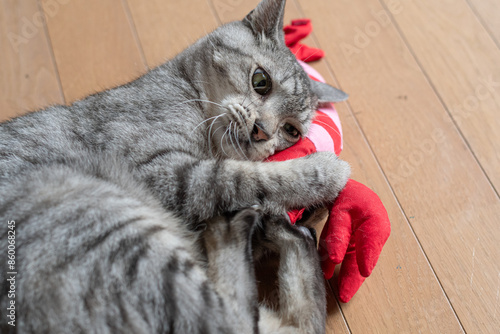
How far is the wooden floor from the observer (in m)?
1.58

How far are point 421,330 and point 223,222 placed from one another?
0.87 meters

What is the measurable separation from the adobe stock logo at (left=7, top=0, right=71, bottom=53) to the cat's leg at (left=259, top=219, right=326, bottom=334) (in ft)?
5.86

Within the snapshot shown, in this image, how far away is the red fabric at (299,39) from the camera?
6.81ft

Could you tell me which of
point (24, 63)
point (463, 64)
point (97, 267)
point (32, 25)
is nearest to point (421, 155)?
point (463, 64)

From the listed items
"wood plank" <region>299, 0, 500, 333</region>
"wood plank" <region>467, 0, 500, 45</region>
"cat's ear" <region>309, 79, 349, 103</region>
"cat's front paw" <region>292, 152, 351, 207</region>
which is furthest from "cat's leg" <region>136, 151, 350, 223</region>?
"wood plank" <region>467, 0, 500, 45</region>

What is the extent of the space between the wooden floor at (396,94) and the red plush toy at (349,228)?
150mm

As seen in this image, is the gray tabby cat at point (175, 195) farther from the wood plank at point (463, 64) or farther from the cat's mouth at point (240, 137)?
the wood plank at point (463, 64)

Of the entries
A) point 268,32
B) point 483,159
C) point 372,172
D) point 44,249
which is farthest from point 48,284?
point 483,159

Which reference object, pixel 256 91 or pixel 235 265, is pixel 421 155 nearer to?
pixel 256 91

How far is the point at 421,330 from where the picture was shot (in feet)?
4.96

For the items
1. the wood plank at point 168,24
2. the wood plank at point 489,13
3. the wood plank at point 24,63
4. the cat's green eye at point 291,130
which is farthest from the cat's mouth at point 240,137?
the wood plank at point 489,13

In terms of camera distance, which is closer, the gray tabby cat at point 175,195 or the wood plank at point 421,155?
the gray tabby cat at point 175,195

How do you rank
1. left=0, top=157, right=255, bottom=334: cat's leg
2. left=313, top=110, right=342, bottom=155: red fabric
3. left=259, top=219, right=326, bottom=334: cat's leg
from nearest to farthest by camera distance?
left=0, top=157, right=255, bottom=334: cat's leg → left=259, top=219, right=326, bottom=334: cat's leg → left=313, top=110, right=342, bottom=155: red fabric

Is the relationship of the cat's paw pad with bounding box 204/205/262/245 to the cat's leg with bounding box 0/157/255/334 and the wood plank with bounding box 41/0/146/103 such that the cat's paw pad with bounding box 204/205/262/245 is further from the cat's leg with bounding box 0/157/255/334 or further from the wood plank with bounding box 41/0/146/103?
the wood plank with bounding box 41/0/146/103
